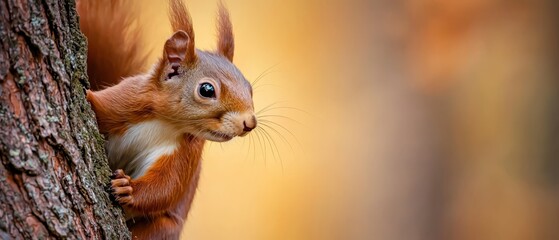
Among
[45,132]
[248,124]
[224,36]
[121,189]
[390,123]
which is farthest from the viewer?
[390,123]

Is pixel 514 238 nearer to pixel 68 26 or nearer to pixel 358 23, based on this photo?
pixel 358 23

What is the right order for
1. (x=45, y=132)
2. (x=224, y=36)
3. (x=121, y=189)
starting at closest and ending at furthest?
1. (x=45, y=132)
2. (x=121, y=189)
3. (x=224, y=36)

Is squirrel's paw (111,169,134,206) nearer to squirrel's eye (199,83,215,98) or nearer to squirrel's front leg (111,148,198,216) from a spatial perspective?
squirrel's front leg (111,148,198,216)

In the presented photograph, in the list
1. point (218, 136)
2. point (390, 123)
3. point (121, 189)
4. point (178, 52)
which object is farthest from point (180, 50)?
point (390, 123)

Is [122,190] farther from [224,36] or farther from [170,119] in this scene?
[224,36]

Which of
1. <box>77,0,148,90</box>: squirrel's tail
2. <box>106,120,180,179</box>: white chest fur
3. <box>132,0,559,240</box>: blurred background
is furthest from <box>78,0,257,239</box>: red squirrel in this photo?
A: <box>132,0,559,240</box>: blurred background
